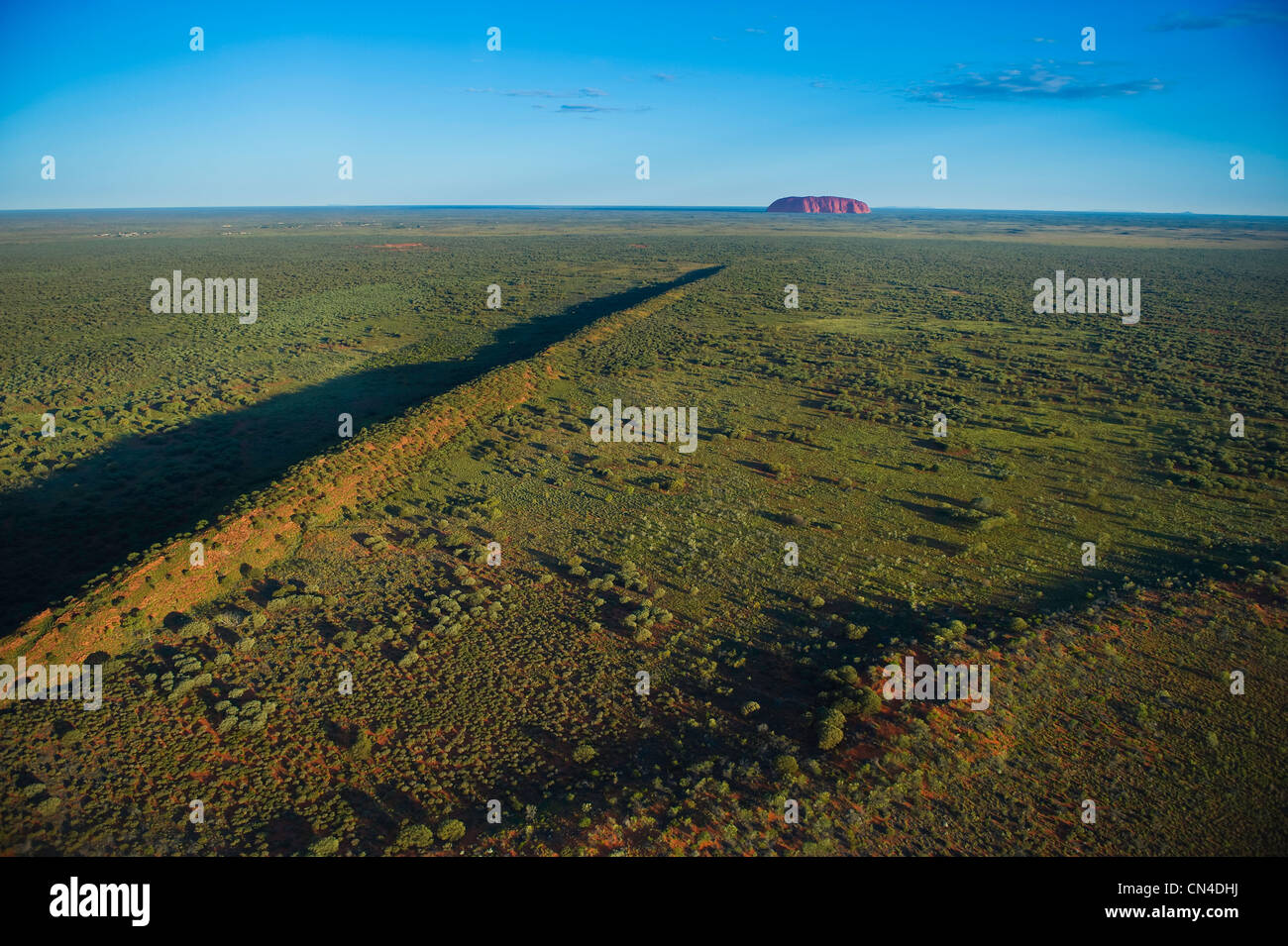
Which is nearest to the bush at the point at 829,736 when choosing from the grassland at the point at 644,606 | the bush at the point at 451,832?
the grassland at the point at 644,606

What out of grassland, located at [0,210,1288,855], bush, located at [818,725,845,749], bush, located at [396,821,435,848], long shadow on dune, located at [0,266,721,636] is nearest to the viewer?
bush, located at [396,821,435,848]

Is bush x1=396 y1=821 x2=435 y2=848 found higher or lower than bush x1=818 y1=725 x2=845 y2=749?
lower

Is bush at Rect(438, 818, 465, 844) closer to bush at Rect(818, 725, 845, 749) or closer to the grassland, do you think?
the grassland

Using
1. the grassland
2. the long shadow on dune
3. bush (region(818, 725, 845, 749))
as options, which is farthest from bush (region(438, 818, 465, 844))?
the long shadow on dune

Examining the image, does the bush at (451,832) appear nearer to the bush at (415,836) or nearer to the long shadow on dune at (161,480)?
the bush at (415,836)

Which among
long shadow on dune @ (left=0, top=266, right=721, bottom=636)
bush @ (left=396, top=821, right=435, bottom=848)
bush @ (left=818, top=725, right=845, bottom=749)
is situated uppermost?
long shadow on dune @ (left=0, top=266, right=721, bottom=636)

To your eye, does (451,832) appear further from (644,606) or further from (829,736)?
(644,606)

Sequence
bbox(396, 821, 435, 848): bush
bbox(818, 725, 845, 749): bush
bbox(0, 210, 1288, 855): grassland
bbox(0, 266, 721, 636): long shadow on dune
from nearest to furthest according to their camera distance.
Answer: bbox(396, 821, 435, 848): bush < bbox(0, 210, 1288, 855): grassland < bbox(818, 725, 845, 749): bush < bbox(0, 266, 721, 636): long shadow on dune
